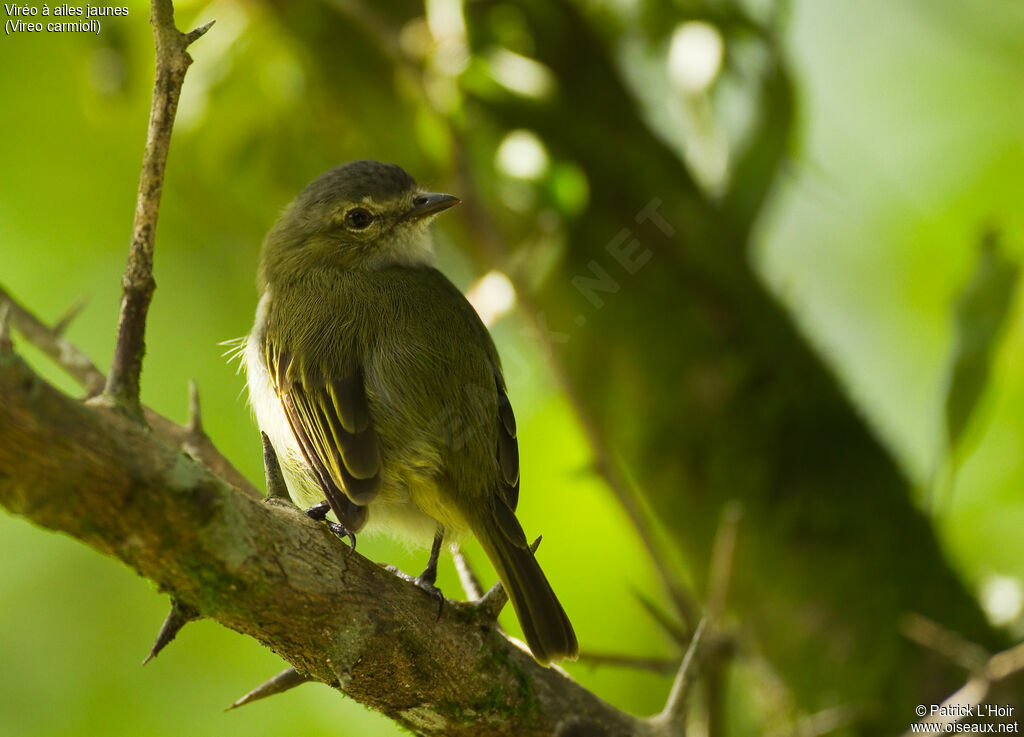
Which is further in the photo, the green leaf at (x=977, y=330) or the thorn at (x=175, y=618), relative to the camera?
the green leaf at (x=977, y=330)

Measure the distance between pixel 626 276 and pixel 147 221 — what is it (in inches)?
120

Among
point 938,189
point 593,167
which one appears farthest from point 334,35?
point 938,189

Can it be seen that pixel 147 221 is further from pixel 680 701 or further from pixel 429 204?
pixel 429 204

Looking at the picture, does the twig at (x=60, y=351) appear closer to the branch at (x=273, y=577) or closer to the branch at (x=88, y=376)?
the branch at (x=88, y=376)

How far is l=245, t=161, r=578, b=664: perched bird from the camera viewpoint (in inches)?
118

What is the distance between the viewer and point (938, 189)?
217 inches

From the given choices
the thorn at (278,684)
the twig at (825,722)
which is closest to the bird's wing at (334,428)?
the thorn at (278,684)

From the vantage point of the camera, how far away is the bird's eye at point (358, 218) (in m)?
4.09

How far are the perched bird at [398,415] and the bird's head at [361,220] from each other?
0.19m

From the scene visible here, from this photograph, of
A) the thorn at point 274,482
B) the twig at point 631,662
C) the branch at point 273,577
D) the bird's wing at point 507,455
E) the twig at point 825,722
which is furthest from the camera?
the twig at point 825,722

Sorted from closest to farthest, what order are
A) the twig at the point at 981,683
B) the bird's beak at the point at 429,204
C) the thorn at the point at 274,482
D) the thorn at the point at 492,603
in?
the thorn at the point at 274,482 < the thorn at the point at 492,603 < the twig at the point at 981,683 < the bird's beak at the point at 429,204

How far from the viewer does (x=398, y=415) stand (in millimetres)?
3156

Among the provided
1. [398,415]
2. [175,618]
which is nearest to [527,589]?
[398,415]

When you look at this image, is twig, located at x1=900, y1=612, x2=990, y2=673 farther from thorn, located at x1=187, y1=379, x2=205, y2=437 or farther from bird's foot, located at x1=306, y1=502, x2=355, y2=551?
thorn, located at x1=187, y1=379, x2=205, y2=437
